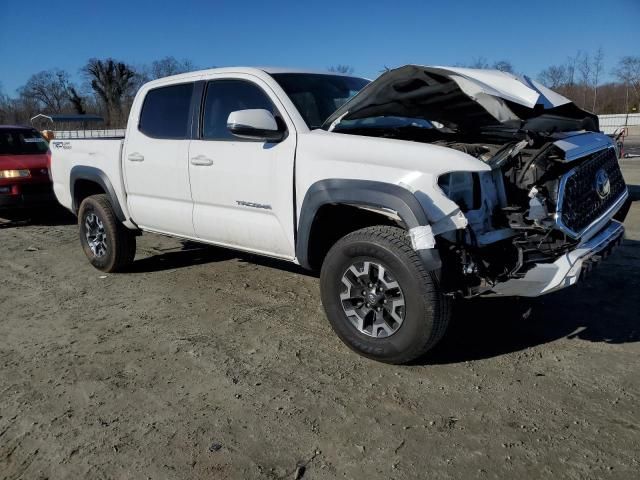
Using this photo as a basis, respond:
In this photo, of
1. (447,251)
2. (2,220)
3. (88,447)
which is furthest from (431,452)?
(2,220)

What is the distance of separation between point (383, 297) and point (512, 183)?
111 centimetres

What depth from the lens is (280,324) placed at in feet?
14.9

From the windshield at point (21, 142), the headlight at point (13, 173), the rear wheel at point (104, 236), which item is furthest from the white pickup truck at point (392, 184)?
the windshield at point (21, 142)

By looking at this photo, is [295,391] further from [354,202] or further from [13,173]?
[13,173]

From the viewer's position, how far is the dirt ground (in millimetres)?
2764

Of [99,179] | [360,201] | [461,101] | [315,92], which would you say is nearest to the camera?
[360,201]

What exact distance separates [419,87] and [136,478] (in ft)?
10.1

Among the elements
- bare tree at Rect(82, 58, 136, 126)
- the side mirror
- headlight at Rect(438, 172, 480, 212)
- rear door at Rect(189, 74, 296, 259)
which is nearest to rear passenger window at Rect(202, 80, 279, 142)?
rear door at Rect(189, 74, 296, 259)

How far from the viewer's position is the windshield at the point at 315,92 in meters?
4.40

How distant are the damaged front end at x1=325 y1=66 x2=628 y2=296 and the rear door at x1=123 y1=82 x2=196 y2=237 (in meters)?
1.62

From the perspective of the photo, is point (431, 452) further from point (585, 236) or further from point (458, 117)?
point (458, 117)

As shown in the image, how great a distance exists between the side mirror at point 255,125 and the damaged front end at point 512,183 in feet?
1.31

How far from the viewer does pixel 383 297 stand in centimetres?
367

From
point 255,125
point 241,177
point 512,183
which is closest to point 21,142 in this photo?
point 241,177
